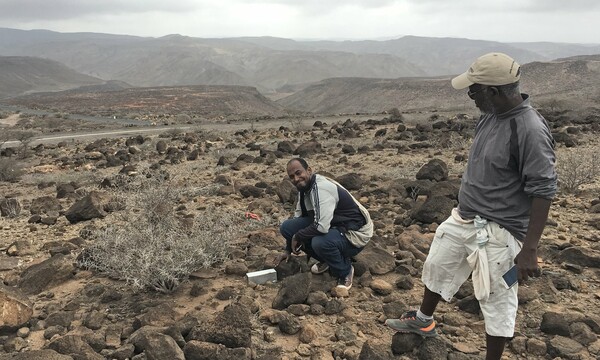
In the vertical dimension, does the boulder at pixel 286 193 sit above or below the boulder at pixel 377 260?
below

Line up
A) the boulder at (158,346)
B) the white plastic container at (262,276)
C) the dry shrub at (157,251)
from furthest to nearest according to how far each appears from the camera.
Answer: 1. the white plastic container at (262,276)
2. the dry shrub at (157,251)
3. the boulder at (158,346)

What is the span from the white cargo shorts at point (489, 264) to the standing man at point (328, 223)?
108cm

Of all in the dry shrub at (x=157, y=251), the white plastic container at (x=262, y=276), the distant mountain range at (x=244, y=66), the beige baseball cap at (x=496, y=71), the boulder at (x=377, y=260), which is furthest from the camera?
the distant mountain range at (x=244, y=66)

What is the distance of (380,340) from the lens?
325cm

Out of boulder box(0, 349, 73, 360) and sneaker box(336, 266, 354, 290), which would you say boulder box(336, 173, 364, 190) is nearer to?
sneaker box(336, 266, 354, 290)

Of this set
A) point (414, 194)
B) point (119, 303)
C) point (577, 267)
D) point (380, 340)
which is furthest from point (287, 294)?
point (414, 194)

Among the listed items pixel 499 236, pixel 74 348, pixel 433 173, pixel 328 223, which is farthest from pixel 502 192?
pixel 433 173

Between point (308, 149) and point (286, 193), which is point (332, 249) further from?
point (308, 149)

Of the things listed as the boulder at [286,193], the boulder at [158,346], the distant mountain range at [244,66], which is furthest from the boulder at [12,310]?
the distant mountain range at [244,66]

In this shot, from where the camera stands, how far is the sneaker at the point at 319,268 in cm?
415

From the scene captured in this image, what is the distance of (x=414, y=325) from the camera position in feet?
10.1

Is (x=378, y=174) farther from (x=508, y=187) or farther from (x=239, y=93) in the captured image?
(x=239, y=93)

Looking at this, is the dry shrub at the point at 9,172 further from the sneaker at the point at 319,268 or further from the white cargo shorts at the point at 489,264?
the white cargo shorts at the point at 489,264

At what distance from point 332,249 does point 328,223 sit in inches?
9.6
